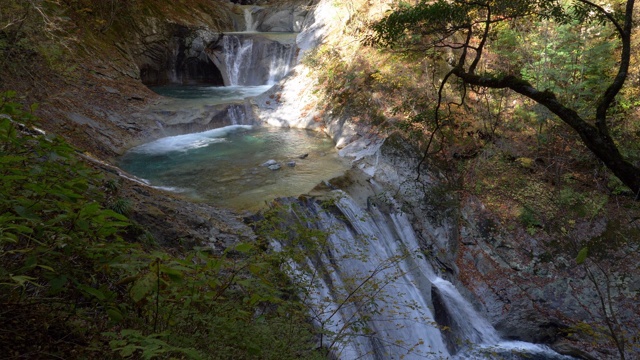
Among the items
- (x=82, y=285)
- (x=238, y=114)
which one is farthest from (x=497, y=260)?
(x=238, y=114)

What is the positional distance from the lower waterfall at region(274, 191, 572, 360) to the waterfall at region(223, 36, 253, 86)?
13.7 meters

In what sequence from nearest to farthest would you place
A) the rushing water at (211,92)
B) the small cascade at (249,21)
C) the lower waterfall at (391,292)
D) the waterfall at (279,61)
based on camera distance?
the lower waterfall at (391,292), the rushing water at (211,92), the waterfall at (279,61), the small cascade at (249,21)

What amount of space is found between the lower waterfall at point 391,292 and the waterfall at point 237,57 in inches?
540

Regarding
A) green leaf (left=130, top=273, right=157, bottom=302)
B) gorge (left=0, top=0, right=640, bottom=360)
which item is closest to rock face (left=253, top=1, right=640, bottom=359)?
gorge (left=0, top=0, right=640, bottom=360)

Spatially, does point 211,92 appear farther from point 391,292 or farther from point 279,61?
point 391,292

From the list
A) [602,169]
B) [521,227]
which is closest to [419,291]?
[521,227]

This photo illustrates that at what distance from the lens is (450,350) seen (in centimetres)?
726

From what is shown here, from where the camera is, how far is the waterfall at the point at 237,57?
19.4 m

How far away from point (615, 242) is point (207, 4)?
24095 mm

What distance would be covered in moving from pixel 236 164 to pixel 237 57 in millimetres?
11225

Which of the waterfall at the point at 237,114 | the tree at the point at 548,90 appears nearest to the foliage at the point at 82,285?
the tree at the point at 548,90

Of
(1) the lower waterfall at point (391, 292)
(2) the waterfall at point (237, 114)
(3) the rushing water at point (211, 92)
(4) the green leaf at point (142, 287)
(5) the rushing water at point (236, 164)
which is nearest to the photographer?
(4) the green leaf at point (142, 287)

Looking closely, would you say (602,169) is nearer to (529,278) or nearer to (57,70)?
(529,278)

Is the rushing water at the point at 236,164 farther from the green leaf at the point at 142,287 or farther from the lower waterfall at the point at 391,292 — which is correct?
the green leaf at the point at 142,287
